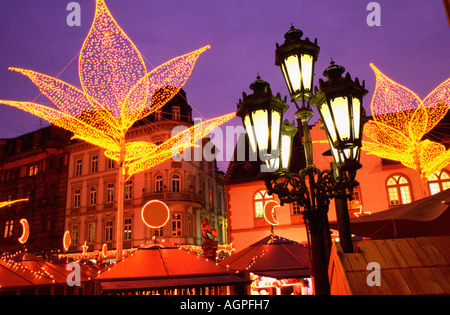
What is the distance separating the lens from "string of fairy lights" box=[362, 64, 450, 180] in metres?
15.5

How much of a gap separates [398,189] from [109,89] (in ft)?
62.3

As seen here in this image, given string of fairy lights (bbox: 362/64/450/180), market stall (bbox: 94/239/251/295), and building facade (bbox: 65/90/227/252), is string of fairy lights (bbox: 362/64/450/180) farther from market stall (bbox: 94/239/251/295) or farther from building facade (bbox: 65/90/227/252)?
building facade (bbox: 65/90/227/252)

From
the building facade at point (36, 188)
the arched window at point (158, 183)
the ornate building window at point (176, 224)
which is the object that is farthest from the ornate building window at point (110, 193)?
the ornate building window at point (176, 224)

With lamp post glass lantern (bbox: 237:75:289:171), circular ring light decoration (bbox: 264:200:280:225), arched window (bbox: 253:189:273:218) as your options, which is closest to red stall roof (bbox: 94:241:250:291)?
lamp post glass lantern (bbox: 237:75:289:171)

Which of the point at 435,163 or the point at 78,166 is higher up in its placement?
the point at 78,166

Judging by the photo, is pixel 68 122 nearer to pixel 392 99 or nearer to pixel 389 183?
pixel 392 99

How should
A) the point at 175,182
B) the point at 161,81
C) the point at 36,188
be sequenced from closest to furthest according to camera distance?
1. the point at 161,81
2. the point at 175,182
3. the point at 36,188

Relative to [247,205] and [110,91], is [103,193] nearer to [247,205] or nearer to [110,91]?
[247,205]

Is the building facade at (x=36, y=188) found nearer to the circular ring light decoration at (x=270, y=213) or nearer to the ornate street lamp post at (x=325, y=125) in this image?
the circular ring light decoration at (x=270, y=213)

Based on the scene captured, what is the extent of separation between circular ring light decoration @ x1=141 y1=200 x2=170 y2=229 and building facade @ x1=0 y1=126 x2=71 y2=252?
30.2 m

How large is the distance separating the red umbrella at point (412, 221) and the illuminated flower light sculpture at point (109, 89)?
6654 mm

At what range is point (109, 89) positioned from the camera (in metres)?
10.5

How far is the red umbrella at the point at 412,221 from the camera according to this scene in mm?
4977

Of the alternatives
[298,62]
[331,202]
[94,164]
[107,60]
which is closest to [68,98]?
[107,60]
